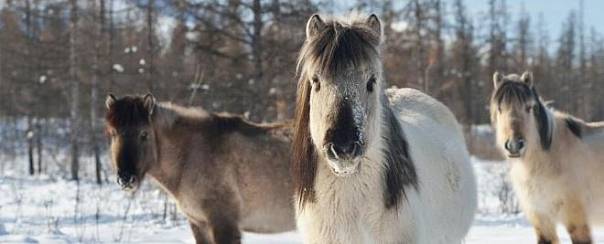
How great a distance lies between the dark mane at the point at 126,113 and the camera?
21.1 ft

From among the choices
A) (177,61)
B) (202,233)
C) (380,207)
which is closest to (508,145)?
(202,233)

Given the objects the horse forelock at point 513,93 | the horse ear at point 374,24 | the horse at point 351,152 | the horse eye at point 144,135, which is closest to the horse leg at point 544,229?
the horse forelock at point 513,93

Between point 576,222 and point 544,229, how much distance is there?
313 mm

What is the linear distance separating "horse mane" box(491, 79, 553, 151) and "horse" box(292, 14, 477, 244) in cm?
365

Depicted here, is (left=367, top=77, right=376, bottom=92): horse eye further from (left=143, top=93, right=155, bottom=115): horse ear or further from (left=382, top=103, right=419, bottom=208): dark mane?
(left=143, top=93, right=155, bottom=115): horse ear

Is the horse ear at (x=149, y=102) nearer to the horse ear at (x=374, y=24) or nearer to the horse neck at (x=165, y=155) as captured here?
the horse neck at (x=165, y=155)

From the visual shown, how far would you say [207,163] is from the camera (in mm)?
6730

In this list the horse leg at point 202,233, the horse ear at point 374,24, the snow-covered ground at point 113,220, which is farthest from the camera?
the snow-covered ground at point 113,220

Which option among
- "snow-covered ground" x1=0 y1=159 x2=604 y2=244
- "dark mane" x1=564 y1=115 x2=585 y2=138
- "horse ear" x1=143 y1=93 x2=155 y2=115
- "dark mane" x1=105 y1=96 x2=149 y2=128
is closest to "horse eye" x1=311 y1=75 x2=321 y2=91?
"dark mane" x1=105 y1=96 x2=149 y2=128

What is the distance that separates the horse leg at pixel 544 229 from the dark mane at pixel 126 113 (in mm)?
4014

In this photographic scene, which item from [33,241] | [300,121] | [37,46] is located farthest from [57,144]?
[300,121]

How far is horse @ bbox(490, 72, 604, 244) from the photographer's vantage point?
6910mm

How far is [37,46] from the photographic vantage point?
2156 centimetres

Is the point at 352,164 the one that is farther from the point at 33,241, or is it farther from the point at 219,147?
the point at 33,241
